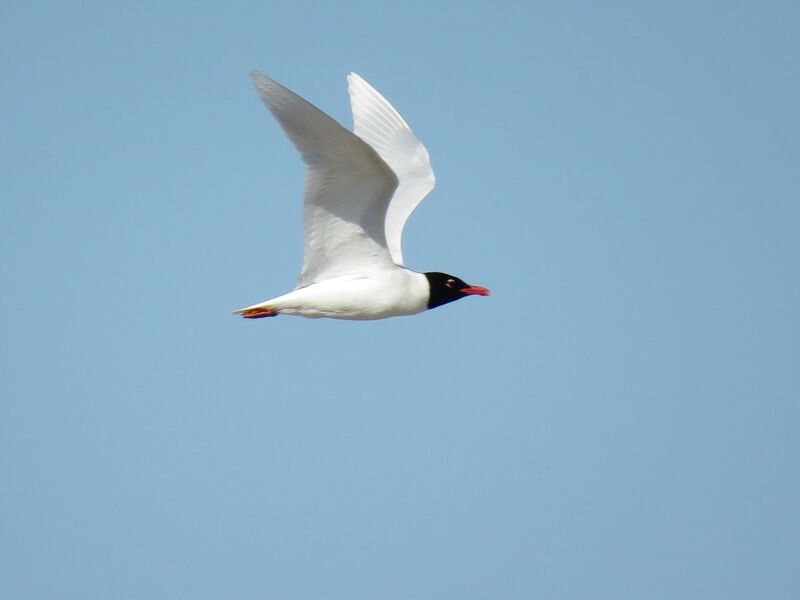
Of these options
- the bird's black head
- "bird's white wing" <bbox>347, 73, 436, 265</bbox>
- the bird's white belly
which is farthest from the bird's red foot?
"bird's white wing" <bbox>347, 73, 436, 265</bbox>

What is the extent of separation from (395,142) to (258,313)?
3.36 meters

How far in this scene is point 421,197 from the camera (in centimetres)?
1240

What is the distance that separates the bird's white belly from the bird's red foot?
7 cm

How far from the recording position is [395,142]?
12.7 meters

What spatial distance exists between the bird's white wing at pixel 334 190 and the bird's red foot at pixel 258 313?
55 cm

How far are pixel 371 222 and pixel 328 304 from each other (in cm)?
94

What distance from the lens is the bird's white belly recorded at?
10.5 m

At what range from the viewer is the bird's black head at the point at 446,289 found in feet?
36.1

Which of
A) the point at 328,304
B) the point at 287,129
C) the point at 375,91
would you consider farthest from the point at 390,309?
the point at 375,91

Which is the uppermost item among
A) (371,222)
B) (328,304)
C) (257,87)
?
(257,87)

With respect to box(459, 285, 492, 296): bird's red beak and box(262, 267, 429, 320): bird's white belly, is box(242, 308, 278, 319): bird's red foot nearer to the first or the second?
box(262, 267, 429, 320): bird's white belly

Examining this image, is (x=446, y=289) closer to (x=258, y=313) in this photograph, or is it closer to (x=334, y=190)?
(x=334, y=190)

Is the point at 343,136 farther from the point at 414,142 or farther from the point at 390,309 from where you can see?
the point at 414,142

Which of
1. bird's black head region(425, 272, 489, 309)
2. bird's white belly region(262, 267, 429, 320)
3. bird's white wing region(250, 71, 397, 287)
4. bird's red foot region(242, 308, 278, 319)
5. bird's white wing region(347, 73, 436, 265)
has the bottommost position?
bird's red foot region(242, 308, 278, 319)
